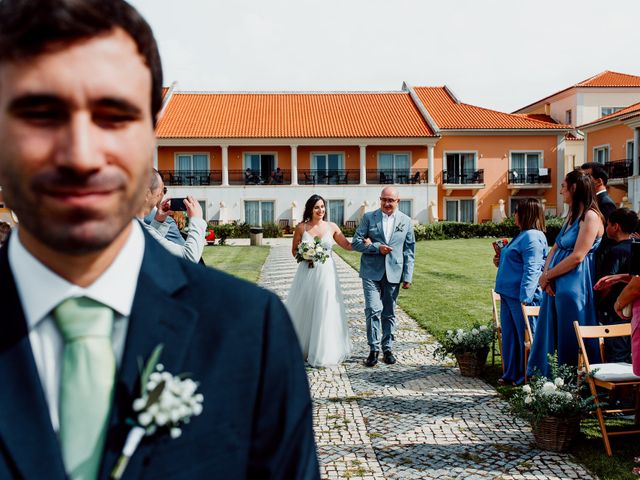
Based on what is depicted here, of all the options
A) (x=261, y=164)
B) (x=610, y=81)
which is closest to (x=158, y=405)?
(x=261, y=164)

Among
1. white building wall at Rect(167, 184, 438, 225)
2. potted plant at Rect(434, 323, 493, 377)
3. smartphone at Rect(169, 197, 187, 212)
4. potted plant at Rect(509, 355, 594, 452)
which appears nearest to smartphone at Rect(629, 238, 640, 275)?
potted plant at Rect(509, 355, 594, 452)

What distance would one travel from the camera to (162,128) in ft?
139

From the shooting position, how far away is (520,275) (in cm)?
722

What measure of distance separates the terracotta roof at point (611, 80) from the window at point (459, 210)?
15588 millimetres

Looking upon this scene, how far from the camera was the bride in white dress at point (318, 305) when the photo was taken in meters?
8.40

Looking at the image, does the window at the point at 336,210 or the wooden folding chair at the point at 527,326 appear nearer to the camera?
the wooden folding chair at the point at 527,326

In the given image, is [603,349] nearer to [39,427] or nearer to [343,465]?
[343,465]

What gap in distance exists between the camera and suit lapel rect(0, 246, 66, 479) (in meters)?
1.08

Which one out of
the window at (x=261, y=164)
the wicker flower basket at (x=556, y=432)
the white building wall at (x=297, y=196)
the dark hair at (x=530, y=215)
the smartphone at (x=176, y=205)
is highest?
the window at (x=261, y=164)

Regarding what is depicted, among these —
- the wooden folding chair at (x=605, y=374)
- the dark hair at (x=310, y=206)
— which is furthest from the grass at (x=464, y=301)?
the dark hair at (x=310, y=206)

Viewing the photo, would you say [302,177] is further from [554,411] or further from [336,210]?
[554,411]

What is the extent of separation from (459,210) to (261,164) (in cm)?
1457

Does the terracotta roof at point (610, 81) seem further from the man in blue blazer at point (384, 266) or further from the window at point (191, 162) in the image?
the man in blue blazer at point (384, 266)

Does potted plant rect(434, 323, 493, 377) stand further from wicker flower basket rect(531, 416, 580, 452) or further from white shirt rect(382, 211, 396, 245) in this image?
wicker flower basket rect(531, 416, 580, 452)
